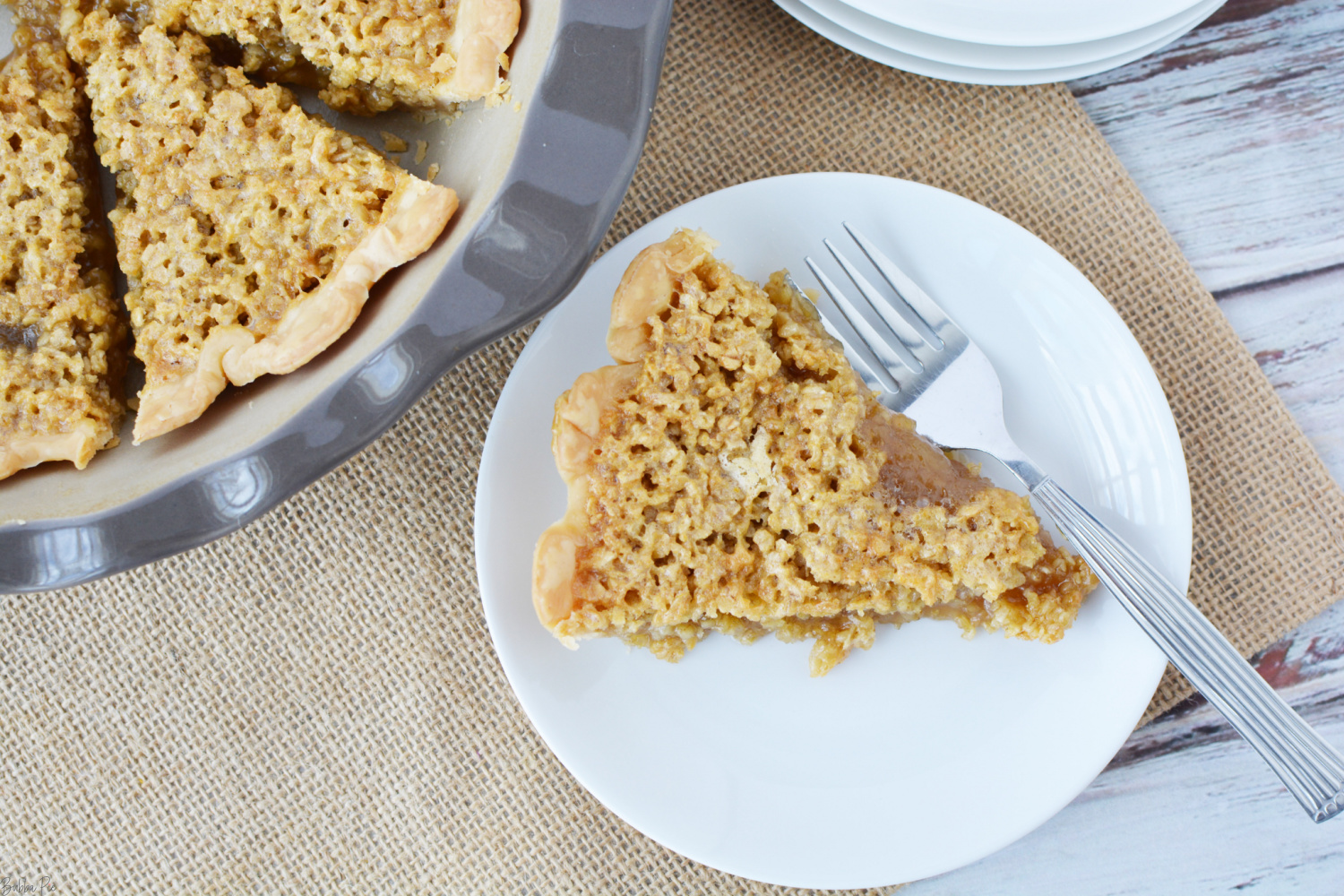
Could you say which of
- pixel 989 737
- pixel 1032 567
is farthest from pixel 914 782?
pixel 1032 567

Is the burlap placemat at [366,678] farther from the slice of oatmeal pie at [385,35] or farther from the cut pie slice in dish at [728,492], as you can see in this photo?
the slice of oatmeal pie at [385,35]

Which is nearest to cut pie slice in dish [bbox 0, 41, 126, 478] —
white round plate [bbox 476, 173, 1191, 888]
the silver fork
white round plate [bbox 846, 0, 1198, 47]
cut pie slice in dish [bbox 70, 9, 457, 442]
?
cut pie slice in dish [bbox 70, 9, 457, 442]

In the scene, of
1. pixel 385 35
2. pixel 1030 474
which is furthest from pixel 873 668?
pixel 385 35

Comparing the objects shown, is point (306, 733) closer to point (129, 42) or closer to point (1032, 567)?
point (129, 42)

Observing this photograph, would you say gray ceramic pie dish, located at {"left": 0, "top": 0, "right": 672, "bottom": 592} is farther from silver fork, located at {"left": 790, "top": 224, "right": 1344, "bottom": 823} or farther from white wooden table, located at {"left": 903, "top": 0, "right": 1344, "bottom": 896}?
white wooden table, located at {"left": 903, "top": 0, "right": 1344, "bottom": 896}

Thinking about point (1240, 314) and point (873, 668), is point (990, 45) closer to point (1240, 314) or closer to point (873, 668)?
point (1240, 314)
